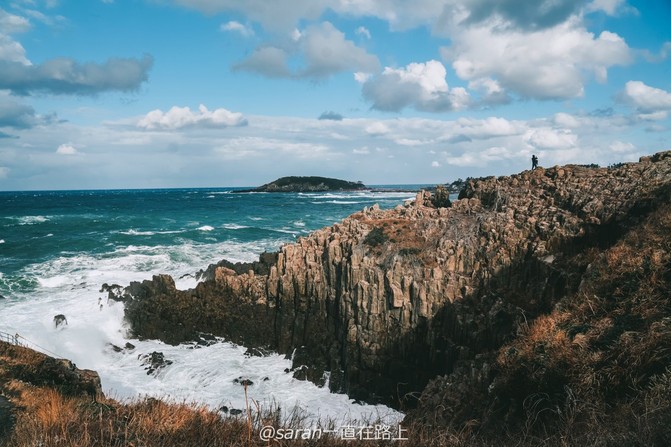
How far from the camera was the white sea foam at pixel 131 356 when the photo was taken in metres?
17.3

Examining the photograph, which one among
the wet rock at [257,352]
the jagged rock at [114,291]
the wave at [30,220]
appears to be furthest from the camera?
the wave at [30,220]

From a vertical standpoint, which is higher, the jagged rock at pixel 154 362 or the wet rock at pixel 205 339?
the wet rock at pixel 205 339

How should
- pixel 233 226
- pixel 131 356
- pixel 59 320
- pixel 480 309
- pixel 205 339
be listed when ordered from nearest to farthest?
1. pixel 480 309
2. pixel 131 356
3. pixel 205 339
4. pixel 59 320
5. pixel 233 226

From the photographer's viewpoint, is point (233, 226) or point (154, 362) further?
point (233, 226)

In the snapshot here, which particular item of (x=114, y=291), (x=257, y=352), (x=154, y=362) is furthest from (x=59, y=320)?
(x=257, y=352)

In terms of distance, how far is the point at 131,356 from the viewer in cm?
2117

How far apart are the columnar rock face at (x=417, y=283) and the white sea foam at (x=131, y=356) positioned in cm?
103

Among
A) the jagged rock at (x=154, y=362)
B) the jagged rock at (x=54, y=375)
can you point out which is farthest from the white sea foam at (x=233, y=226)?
the jagged rock at (x=54, y=375)

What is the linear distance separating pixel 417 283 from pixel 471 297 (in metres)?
2.37

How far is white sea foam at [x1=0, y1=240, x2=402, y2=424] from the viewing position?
17344 mm

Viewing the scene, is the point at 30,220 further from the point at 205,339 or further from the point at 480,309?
the point at 480,309

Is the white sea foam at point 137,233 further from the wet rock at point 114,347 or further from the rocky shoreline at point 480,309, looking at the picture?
the wet rock at point 114,347

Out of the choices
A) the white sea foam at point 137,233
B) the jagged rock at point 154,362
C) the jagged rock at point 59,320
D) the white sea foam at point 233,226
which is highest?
the white sea foam at point 233,226

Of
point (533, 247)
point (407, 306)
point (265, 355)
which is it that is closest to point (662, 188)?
point (533, 247)
